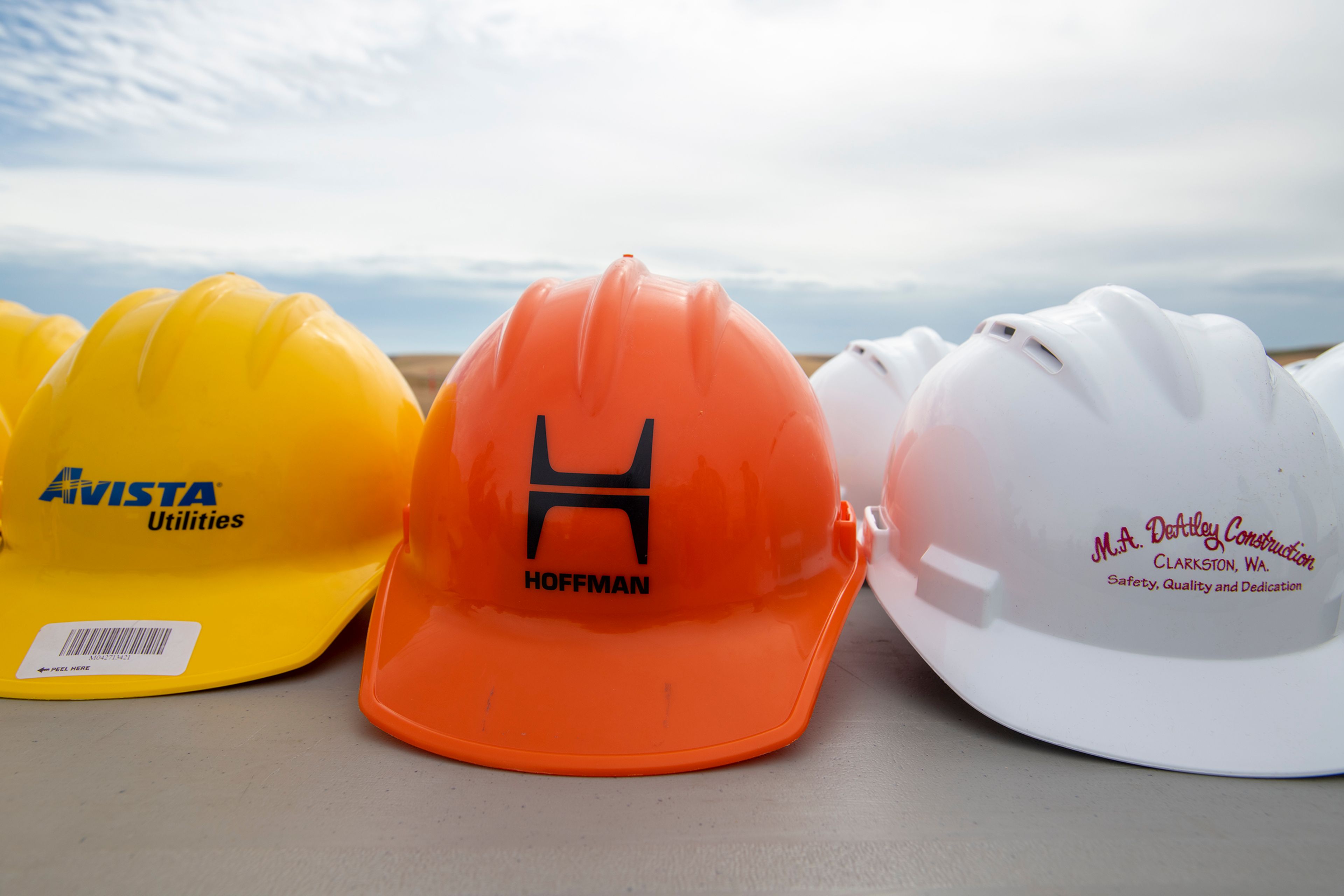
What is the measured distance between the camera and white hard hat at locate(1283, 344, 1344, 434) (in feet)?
16.0

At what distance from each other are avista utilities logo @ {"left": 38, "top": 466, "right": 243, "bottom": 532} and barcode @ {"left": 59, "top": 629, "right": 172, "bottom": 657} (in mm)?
453

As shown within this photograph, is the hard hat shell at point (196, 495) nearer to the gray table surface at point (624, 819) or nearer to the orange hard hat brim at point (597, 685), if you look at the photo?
the gray table surface at point (624, 819)

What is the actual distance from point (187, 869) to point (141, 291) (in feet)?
10.9

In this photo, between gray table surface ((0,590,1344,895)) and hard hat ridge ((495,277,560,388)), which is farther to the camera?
hard hat ridge ((495,277,560,388))

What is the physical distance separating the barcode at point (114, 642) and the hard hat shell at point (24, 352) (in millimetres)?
3132

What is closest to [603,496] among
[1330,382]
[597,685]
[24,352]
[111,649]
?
[597,685]

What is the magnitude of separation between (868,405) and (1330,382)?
9.95ft

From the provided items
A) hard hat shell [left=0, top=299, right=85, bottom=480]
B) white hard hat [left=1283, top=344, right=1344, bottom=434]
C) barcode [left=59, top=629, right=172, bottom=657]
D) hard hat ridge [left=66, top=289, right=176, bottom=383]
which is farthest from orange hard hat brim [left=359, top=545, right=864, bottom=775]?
hard hat shell [left=0, top=299, right=85, bottom=480]

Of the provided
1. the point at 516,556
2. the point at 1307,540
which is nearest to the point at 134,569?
the point at 516,556

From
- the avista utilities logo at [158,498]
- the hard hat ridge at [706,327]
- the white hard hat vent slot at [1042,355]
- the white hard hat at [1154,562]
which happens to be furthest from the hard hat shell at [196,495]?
the white hard hat vent slot at [1042,355]

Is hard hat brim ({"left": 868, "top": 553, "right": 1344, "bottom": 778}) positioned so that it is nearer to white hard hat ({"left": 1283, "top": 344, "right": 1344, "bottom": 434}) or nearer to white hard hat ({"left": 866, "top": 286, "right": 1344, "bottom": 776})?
white hard hat ({"left": 866, "top": 286, "right": 1344, "bottom": 776})

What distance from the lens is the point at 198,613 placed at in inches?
130

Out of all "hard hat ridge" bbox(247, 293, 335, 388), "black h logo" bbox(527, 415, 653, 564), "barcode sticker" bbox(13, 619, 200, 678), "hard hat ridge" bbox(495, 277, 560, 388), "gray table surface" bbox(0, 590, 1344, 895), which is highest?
"hard hat ridge" bbox(495, 277, 560, 388)

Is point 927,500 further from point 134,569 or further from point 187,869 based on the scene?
point 134,569
